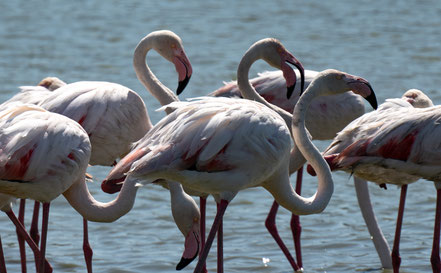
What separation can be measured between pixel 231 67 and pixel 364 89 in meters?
8.10

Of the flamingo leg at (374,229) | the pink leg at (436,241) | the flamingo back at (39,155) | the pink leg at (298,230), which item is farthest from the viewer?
the pink leg at (298,230)

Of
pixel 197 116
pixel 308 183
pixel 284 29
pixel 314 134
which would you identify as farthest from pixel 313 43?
pixel 197 116

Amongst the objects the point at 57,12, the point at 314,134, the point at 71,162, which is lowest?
the point at 57,12

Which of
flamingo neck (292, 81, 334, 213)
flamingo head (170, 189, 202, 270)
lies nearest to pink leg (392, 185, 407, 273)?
flamingo neck (292, 81, 334, 213)

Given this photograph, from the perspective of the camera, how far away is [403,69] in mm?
13195

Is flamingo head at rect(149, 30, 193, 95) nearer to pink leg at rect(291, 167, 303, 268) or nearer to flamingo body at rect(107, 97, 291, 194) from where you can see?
flamingo body at rect(107, 97, 291, 194)

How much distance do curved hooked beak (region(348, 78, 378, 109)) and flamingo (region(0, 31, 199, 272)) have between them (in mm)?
1314

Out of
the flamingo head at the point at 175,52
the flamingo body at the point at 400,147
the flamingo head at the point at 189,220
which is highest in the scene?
the flamingo head at the point at 175,52

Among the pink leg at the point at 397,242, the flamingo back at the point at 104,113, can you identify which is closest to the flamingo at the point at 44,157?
the flamingo back at the point at 104,113

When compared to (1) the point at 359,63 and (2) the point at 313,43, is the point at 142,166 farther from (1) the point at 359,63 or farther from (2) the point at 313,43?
(2) the point at 313,43

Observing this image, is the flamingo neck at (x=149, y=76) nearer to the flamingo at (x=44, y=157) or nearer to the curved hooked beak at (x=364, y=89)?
the flamingo at (x=44, y=157)

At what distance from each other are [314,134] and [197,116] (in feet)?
7.30

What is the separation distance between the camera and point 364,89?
17.3ft

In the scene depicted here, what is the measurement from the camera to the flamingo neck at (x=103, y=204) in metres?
5.37
